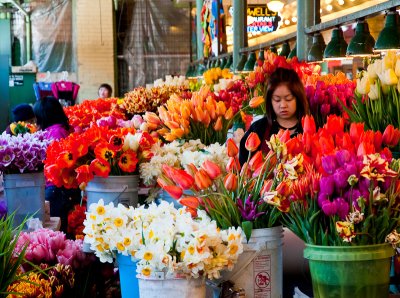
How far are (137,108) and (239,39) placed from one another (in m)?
4.02

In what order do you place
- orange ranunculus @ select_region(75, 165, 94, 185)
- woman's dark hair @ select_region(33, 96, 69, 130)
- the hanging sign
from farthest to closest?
the hanging sign → woman's dark hair @ select_region(33, 96, 69, 130) → orange ranunculus @ select_region(75, 165, 94, 185)

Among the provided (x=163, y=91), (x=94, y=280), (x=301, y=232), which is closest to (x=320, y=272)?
(x=301, y=232)

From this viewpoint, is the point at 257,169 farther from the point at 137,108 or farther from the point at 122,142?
the point at 137,108

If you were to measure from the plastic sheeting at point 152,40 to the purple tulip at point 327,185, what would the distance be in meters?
14.7

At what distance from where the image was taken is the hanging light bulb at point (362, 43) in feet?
16.9

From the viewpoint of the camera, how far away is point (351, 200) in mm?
1688

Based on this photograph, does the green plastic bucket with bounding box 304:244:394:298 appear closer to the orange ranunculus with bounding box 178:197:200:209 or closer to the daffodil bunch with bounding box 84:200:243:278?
the daffodil bunch with bounding box 84:200:243:278

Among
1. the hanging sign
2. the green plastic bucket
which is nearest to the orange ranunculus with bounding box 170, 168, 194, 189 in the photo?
the green plastic bucket

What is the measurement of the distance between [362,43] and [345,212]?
12.1ft

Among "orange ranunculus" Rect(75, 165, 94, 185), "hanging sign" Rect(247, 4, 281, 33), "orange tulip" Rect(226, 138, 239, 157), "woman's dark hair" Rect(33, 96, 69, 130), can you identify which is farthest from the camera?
"hanging sign" Rect(247, 4, 281, 33)

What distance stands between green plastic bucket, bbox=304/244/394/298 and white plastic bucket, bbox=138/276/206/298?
0.27 m

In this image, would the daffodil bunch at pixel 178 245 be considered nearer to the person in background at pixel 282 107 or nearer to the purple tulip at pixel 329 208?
the purple tulip at pixel 329 208

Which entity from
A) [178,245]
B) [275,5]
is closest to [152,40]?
[275,5]

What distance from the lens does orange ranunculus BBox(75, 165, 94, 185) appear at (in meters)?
2.84
